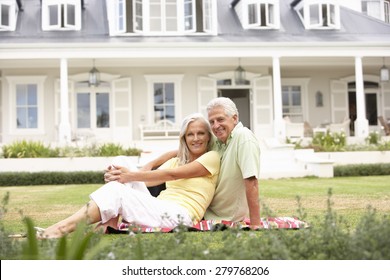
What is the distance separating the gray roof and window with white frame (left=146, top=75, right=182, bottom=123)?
1.36 meters

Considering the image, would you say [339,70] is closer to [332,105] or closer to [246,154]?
[332,105]

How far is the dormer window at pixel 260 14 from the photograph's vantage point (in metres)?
17.3

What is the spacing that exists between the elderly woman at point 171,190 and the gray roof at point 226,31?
40.0ft

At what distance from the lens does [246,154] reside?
3.83m

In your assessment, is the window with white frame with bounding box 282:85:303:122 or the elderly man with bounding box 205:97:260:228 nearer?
the elderly man with bounding box 205:97:260:228

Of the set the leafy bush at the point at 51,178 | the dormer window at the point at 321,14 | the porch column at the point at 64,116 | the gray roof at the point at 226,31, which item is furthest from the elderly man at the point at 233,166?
the dormer window at the point at 321,14

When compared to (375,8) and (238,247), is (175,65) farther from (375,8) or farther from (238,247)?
(238,247)

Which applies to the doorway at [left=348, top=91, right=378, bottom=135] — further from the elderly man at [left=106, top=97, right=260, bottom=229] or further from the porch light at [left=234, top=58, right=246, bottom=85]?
the elderly man at [left=106, top=97, right=260, bottom=229]

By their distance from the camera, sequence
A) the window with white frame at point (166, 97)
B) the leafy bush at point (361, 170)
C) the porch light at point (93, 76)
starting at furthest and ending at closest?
the window with white frame at point (166, 97) < the porch light at point (93, 76) < the leafy bush at point (361, 170)

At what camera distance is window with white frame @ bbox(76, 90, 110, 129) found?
54.9ft

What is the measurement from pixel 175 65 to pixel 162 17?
5.68ft

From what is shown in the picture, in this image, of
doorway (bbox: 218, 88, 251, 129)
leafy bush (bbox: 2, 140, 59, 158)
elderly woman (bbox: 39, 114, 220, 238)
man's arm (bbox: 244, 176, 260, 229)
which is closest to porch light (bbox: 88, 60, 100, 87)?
leafy bush (bbox: 2, 140, 59, 158)

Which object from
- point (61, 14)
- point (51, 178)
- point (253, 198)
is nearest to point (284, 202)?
point (253, 198)

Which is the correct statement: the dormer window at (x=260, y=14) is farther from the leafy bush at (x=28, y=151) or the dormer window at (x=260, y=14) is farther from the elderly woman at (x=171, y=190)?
the elderly woman at (x=171, y=190)
